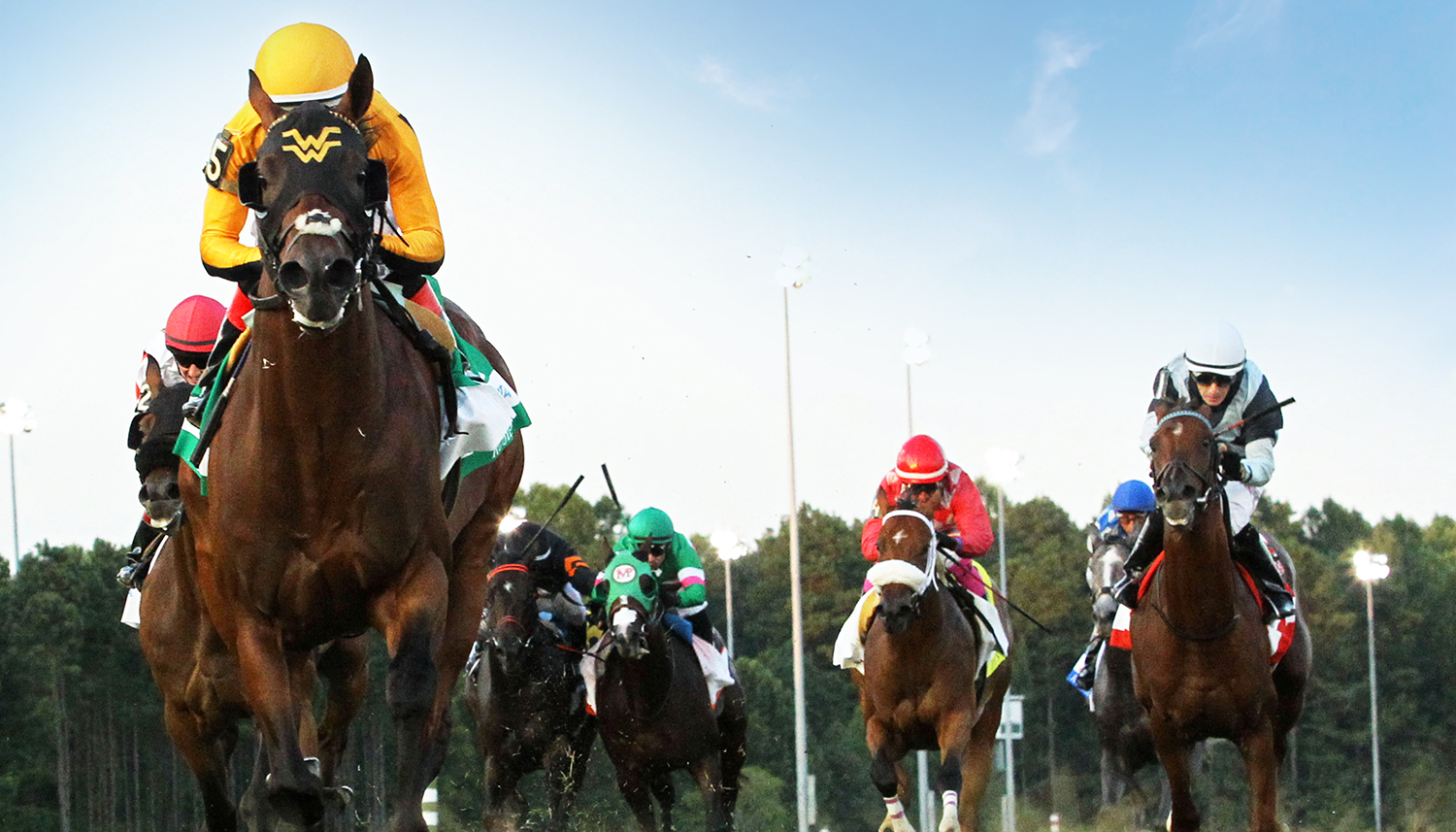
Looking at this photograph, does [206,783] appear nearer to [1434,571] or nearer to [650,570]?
[650,570]

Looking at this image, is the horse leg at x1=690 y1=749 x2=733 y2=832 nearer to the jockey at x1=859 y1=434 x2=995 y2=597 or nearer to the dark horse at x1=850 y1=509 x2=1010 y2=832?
the dark horse at x1=850 y1=509 x2=1010 y2=832

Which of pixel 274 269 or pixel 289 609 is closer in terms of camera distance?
pixel 274 269

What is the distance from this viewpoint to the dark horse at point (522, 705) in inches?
551

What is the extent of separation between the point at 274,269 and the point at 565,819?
9861 millimetres

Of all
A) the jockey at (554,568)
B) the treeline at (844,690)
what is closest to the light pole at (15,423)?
the treeline at (844,690)

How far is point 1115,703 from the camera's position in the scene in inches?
560

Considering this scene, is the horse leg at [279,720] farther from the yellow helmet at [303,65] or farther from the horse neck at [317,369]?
the yellow helmet at [303,65]

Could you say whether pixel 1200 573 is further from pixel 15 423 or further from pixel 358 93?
pixel 15 423

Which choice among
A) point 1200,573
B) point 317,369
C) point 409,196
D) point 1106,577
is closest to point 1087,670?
point 1106,577

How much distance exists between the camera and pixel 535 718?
14477 mm

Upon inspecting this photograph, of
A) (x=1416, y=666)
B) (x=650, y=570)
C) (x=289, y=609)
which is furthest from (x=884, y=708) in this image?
(x=1416, y=666)

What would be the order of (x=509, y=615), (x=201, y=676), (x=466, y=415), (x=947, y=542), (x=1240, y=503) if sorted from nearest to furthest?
(x=466, y=415) < (x=201, y=676) < (x=1240, y=503) < (x=947, y=542) < (x=509, y=615)

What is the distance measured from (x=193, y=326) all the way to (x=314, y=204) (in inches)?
128

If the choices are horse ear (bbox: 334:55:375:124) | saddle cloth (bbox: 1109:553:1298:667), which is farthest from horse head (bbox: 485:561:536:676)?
horse ear (bbox: 334:55:375:124)
